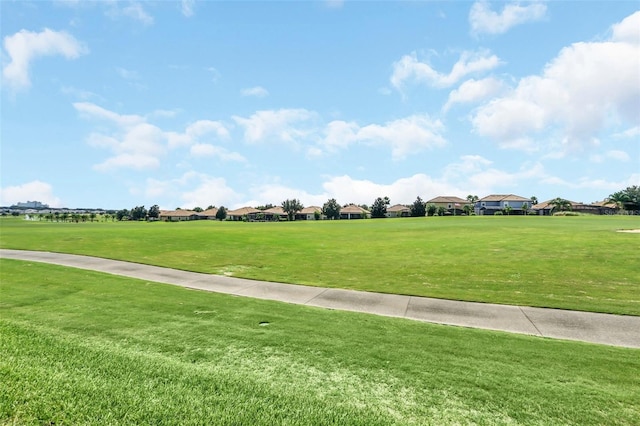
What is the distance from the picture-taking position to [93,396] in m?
3.81

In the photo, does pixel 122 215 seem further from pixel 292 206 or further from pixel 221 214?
pixel 292 206

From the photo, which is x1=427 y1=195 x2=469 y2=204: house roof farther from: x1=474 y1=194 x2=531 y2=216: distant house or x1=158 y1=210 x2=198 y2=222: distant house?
x1=158 y1=210 x2=198 y2=222: distant house

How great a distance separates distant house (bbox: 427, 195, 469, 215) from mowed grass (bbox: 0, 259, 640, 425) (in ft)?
368

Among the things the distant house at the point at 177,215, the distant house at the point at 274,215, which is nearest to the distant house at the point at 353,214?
the distant house at the point at 274,215

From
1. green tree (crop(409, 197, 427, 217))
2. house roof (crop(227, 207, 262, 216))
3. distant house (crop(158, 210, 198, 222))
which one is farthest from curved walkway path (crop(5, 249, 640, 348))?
distant house (crop(158, 210, 198, 222))

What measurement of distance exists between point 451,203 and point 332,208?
A: 44790 millimetres

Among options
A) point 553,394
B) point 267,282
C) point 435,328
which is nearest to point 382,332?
point 435,328

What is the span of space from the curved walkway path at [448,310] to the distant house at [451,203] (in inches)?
4259

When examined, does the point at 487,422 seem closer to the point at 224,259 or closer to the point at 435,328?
the point at 435,328

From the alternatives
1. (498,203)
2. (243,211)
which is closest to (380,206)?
(498,203)

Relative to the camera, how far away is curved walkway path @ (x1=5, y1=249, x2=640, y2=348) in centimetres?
745

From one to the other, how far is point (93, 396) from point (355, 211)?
126m

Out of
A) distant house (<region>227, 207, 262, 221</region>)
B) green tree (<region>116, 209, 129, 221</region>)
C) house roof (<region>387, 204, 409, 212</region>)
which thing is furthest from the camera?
green tree (<region>116, 209, 129, 221</region>)

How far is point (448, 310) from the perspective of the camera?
9086 mm
